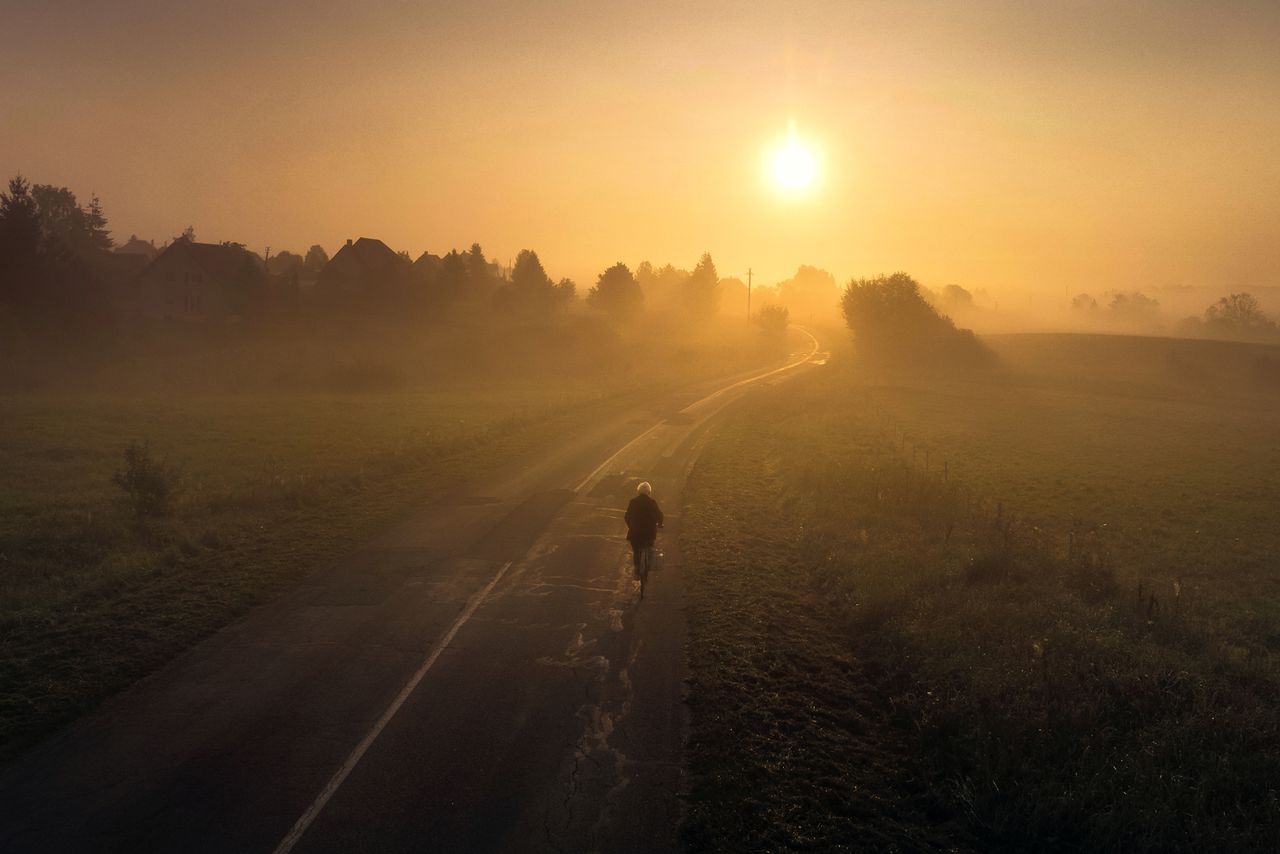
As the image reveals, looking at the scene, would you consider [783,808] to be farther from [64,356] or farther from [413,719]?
[64,356]

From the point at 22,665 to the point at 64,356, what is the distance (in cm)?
5383

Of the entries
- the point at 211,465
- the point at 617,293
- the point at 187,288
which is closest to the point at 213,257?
the point at 187,288

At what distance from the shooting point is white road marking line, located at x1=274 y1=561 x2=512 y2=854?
279 inches

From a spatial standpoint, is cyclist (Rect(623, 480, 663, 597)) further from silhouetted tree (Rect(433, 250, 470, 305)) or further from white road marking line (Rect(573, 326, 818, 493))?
silhouetted tree (Rect(433, 250, 470, 305))

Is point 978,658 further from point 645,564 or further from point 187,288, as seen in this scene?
point 187,288

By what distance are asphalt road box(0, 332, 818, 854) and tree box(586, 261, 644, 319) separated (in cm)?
9369

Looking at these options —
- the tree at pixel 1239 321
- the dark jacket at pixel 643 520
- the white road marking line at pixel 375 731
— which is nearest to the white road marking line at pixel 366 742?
the white road marking line at pixel 375 731

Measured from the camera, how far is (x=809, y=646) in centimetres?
1205

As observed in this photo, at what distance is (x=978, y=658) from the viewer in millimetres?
10961

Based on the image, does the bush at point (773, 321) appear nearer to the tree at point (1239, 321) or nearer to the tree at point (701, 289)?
the tree at point (701, 289)

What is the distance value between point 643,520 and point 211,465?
19.8 m

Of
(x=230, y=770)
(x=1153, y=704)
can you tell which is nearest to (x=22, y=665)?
(x=230, y=770)

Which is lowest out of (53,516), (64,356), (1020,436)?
(1020,436)

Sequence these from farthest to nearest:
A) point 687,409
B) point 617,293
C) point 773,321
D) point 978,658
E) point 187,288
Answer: point 773,321 → point 617,293 → point 187,288 → point 687,409 → point 978,658
